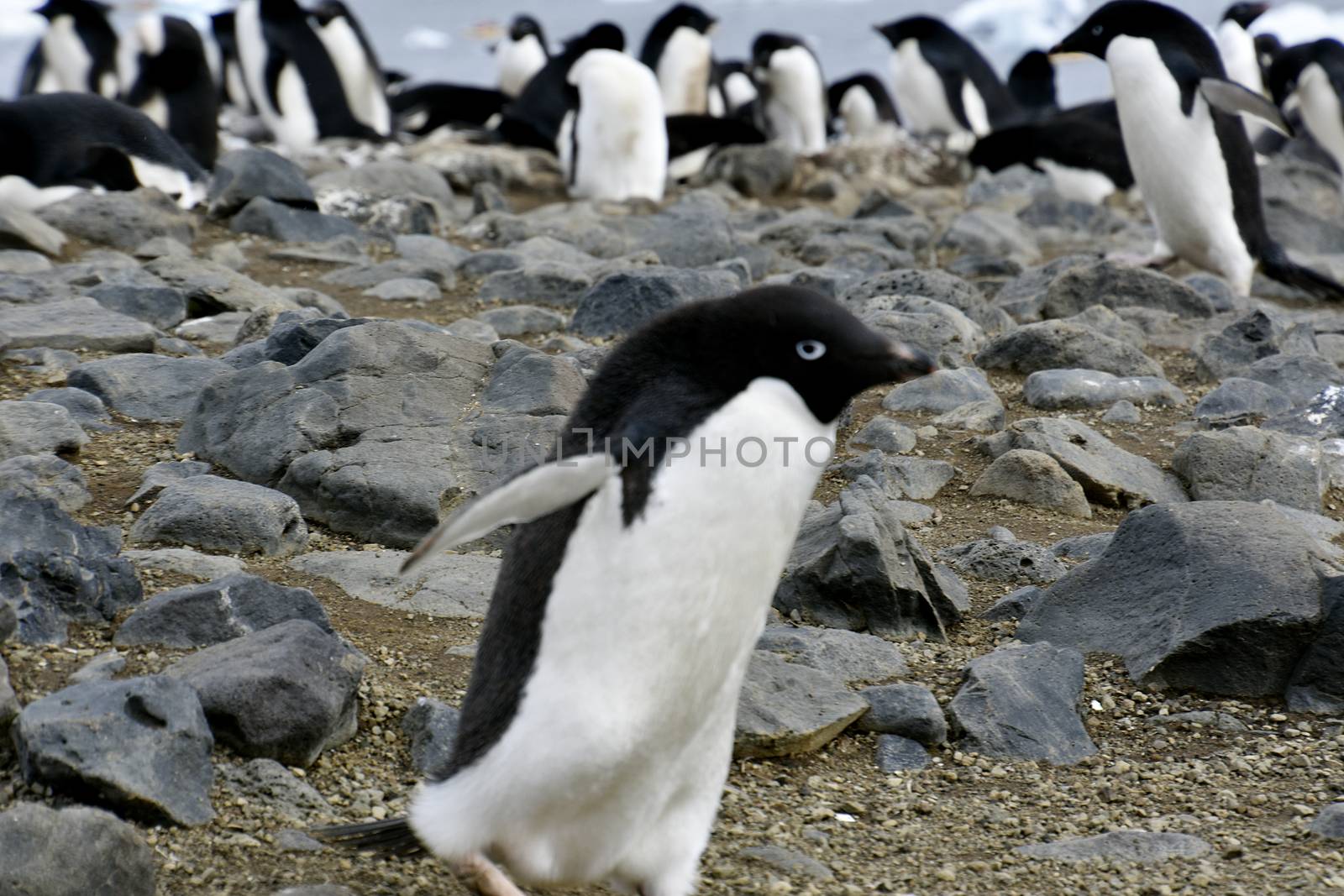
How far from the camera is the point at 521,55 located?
18188 mm

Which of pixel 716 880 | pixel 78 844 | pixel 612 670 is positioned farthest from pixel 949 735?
pixel 78 844

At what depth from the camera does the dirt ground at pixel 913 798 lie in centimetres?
246

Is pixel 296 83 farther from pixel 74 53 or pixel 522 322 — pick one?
pixel 522 322

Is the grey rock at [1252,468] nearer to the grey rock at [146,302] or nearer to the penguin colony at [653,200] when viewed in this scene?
the penguin colony at [653,200]

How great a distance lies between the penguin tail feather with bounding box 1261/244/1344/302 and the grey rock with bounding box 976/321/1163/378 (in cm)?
271

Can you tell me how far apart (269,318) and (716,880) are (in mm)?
2938

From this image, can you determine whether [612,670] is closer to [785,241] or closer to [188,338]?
[188,338]

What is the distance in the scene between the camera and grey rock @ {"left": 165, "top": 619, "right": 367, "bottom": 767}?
2549 millimetres

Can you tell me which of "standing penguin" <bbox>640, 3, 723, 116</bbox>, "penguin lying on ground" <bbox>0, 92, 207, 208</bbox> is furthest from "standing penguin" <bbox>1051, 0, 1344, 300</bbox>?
"standing penguin" <bbox>640, 3, 723, 116</bbox>

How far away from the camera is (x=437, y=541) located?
2.03m

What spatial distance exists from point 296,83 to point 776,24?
35720mm

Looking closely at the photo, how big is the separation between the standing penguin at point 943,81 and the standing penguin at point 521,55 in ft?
13.8

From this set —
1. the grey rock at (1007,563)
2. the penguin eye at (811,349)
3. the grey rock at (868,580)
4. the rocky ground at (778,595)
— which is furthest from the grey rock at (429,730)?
the grey rock at (1007,563)

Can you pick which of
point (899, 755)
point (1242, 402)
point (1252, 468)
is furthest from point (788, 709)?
point (1242, 402)
